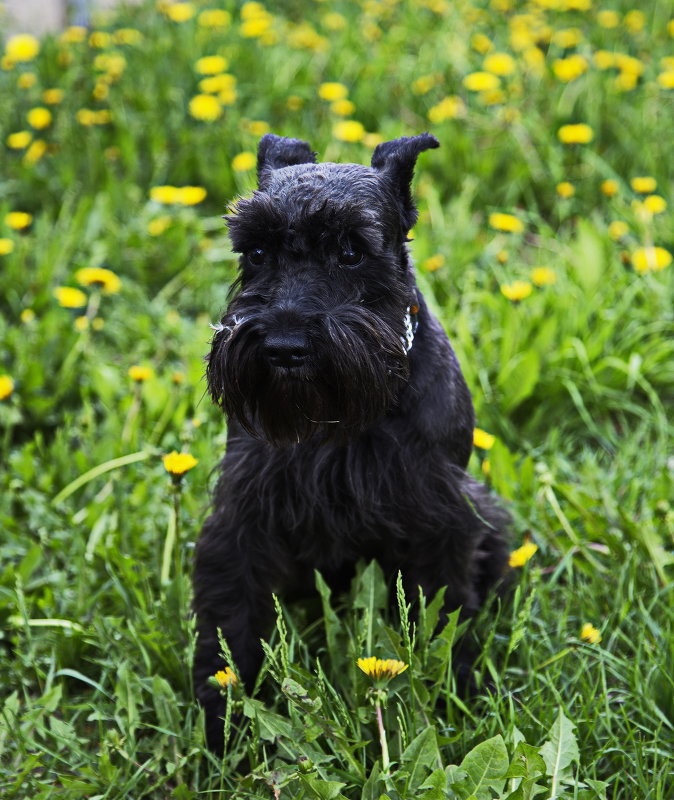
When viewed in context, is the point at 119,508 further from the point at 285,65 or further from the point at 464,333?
the point at 285,65

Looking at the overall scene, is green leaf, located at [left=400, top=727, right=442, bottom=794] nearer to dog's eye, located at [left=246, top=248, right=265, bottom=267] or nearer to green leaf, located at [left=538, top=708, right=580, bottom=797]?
green leaf, located at [left=538, top=708, right=580, bottom=797]

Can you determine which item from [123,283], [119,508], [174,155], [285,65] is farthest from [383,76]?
[119,508]

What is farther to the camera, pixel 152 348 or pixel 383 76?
pixel 383 76

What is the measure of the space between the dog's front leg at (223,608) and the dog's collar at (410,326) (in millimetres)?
659

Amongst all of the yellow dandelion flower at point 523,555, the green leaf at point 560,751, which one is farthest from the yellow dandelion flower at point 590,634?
the green leaf at point 560,751

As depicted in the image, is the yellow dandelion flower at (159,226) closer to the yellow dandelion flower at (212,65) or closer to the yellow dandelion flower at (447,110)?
the yellow dandelion flower at (212,65)

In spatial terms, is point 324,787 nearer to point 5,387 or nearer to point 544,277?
point 5,387

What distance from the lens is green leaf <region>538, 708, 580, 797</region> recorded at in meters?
1.94

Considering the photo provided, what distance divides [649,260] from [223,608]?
244 centimetres

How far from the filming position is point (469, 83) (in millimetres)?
4730

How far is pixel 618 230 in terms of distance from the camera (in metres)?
4.16

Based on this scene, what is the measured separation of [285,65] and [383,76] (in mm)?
610

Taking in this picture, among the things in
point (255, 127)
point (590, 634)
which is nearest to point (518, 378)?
point (590, 634)

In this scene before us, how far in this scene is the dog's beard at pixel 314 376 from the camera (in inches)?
74.1
